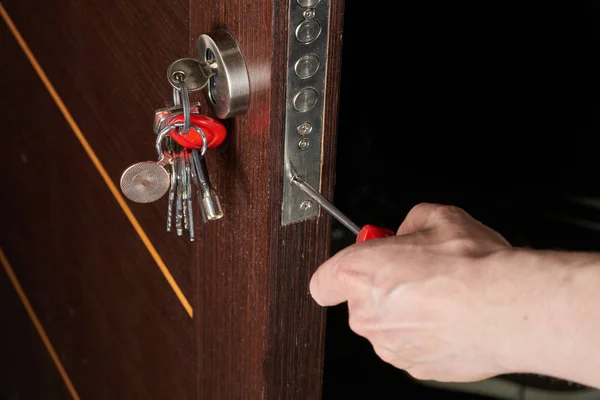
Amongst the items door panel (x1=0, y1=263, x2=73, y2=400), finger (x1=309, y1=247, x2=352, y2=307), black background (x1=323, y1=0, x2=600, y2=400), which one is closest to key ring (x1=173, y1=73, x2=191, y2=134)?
finger (x1=309, y1=247, x2=352, y2=307)

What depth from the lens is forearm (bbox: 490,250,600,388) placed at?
45 cm

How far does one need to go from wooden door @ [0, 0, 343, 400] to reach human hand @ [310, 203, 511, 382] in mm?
79

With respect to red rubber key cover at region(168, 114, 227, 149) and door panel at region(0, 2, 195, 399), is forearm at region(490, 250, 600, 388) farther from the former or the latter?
door panel at region(0, 2, 195, 399)

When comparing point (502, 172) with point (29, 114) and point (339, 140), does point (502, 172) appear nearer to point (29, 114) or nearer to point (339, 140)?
point (339, 140)

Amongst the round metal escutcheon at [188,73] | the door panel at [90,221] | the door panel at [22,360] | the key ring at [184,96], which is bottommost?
the door panel at [22,360]

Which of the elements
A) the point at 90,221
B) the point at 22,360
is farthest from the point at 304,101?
the point at 22,360

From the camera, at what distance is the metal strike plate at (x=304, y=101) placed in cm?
52

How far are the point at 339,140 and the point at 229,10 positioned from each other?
0.28 m

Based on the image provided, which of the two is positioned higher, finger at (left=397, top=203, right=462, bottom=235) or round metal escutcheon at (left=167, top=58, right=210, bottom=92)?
round metal escutcheon at (left=167, top=58, right=210, bottom=92)

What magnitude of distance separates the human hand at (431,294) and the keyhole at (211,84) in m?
0.13

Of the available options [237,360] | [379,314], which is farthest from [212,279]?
[379,314]

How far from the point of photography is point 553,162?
2.85 feet

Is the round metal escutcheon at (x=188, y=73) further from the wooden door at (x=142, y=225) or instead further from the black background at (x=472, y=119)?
the black background at (x=472, y=119)

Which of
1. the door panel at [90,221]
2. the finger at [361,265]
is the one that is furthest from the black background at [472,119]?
the finger at [361,265]
